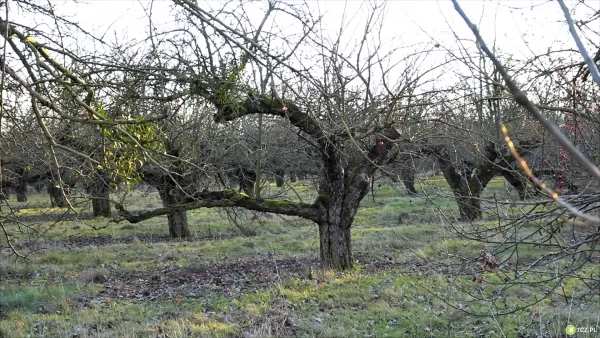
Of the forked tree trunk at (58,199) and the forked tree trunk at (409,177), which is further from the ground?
the forked tree trunk at (58,199)

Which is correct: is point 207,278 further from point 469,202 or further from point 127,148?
point 469,202

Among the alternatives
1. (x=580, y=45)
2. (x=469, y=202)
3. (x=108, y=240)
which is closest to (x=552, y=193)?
(x=580, y=45)

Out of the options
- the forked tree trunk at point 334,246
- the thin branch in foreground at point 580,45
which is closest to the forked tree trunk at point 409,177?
the forked tree trunk at point 334,246

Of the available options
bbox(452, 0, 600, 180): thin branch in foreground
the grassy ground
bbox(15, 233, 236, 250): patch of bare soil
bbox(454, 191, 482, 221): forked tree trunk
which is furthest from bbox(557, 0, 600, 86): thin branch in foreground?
bbox(15, 233, 236, 250): patch of bare soil

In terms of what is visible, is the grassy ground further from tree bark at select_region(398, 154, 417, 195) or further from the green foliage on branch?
the green foliage on branch

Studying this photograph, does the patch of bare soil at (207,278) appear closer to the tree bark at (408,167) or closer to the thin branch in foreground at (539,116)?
the tree bark at (408,167)

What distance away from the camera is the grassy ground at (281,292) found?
5711mm

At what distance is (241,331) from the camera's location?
5828mm

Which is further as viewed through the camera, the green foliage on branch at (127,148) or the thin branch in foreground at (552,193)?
the green foliage on branch at (127,148)

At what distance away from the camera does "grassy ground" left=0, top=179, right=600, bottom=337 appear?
5711 mm

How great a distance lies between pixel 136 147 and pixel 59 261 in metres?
8.87

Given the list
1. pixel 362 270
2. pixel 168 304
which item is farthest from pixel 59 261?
pixel 362 270

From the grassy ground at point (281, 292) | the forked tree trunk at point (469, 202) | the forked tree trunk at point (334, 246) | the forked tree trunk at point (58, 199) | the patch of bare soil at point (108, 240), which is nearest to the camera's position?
the forked tree trunk at point (469, 202)

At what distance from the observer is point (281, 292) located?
748cm
